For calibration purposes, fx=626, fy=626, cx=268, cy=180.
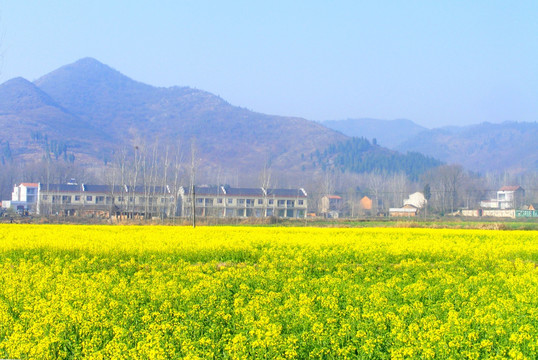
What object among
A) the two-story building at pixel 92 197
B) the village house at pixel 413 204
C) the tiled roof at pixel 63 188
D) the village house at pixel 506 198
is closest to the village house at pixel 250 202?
the two-story building at pixel 92 197

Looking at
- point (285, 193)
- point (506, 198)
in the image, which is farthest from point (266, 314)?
point (506, 198)

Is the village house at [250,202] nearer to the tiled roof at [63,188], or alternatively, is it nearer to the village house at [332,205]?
the village house at [332,205]

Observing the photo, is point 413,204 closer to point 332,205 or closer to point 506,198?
point 332,205

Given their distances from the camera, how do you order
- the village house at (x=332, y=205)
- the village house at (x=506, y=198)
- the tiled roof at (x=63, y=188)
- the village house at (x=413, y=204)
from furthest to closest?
the village house at (x=506, y=198) → the village house at (x=332, y=205) → the village house at (x=413, y=204) → the tiled roof at (x=63, y=188)

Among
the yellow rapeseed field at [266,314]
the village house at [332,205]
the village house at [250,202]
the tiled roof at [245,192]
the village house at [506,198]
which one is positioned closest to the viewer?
the yellow rapeseed field at [266,314]

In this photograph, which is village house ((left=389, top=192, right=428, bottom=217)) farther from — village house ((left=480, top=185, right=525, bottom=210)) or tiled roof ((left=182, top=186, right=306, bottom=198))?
tiled roof ((left=182, top=186, right=306, bottom=198))

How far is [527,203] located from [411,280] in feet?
368

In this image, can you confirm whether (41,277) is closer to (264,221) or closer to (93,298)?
(93,298)

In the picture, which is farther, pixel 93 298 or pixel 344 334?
pixel 93 298

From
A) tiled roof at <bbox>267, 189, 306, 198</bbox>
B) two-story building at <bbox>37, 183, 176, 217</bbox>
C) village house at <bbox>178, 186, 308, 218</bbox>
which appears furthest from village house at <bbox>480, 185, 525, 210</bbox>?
two-story building at <bbox>37, 183, 176, 217</bbox>

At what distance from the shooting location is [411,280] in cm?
1614

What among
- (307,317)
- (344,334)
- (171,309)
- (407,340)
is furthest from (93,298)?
(407,340)

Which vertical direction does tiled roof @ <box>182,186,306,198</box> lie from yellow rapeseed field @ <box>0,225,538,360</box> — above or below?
above

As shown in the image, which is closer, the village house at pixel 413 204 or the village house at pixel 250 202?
the village house at pixel 250 202
